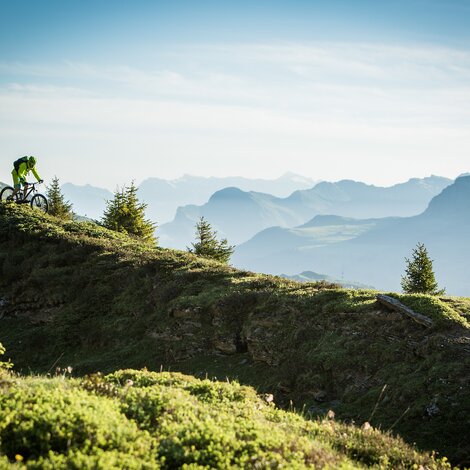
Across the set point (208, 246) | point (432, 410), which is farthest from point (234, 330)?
point (208, 246)

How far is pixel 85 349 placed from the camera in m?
21.9

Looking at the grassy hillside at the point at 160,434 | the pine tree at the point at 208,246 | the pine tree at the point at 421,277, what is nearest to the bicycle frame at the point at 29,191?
the pine tree at the point at 208,246

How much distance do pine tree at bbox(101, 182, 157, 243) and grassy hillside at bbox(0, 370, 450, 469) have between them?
46756 mm

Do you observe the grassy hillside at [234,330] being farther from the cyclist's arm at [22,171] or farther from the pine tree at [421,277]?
the pine tree at [421,277]

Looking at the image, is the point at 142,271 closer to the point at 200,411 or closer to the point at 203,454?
the point at 200,411

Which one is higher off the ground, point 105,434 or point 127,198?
point 127,198

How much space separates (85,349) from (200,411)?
14333 millimetres

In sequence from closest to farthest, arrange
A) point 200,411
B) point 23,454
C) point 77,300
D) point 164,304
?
point 23,454 < point 200,411 < point 164,304 < point 77,300

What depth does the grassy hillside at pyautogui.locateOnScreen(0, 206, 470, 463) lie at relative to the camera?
1335cm

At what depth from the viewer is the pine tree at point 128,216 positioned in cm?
5666

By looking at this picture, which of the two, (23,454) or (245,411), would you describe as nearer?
(23,454)

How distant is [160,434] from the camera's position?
26.0ft

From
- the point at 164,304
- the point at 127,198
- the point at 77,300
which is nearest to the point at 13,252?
the point at 77,300

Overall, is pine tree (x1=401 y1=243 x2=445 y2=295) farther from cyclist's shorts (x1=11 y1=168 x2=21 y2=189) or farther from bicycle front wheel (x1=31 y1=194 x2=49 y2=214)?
cyclist's shorts (x1=11 y1=168 x2=21 y2=189)
